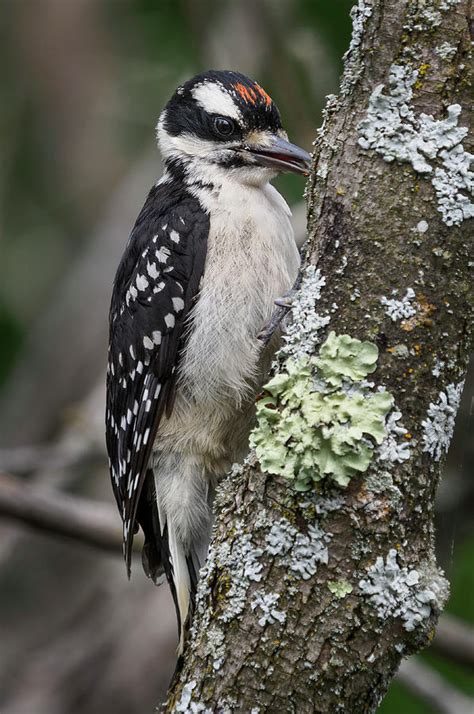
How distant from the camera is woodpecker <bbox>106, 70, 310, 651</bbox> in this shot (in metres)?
3.06

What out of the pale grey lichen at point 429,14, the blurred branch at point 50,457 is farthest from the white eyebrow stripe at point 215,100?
the blurred branch at point 50,457

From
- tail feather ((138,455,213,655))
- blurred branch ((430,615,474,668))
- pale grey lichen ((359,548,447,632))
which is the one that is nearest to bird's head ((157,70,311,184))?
tail feather ((138,455,213,655))

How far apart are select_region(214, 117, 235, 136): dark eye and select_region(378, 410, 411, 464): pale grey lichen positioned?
5.45ft

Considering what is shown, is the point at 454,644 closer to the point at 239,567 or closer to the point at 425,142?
the point at 239,567

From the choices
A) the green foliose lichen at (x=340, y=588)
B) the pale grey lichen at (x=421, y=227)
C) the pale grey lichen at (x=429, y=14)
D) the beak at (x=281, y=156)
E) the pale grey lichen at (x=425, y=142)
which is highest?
the pale grey lichen at (x=429, y=14)

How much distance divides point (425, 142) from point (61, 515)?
2.28 meters

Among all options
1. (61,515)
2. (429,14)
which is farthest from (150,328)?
(429,14)

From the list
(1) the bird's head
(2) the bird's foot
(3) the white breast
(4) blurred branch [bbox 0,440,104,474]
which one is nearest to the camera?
(2) the bird's foot

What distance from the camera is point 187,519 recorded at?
312 cm

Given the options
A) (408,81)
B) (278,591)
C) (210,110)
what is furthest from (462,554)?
(408,81)

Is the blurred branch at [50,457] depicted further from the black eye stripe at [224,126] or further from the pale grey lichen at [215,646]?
the pale grey lichen at [215,646]

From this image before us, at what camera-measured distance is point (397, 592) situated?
2.06 metres

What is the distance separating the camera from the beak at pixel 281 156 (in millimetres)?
3254

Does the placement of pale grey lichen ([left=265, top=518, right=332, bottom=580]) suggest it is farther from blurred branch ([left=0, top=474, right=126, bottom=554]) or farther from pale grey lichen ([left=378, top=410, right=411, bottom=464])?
blurred branch ([left=0, top=474, right=126, bottom=554])
